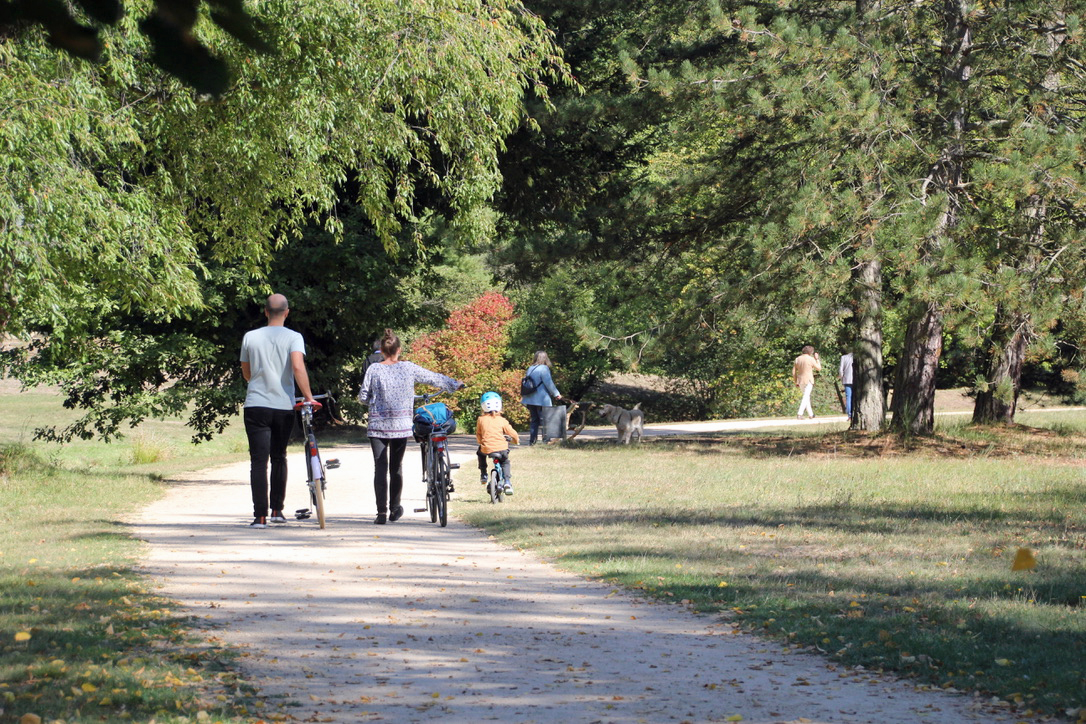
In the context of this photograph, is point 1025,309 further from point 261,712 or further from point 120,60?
point 261,712

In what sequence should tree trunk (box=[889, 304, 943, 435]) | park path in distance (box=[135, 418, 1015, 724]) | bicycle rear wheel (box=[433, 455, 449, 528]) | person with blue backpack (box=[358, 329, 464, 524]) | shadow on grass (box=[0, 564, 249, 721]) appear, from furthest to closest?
tree trunk (box=[889, 304, 943, 435]) → person with blue backpack (box=[358, 329, 464, 524]) → bicycle rear wheel (box=[433, 455, 449, 528]) → park path in distance (box=[135, 418, 1015, 724]) → shadow on grass (box=[0, 564, 249, 721])

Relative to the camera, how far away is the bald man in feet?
34.9

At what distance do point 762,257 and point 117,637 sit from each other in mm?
13151

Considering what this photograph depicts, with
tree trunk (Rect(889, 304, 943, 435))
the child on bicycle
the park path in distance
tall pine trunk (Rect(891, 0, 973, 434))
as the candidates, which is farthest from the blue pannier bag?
tree trunk (Rect(889, 304, 943, 435))

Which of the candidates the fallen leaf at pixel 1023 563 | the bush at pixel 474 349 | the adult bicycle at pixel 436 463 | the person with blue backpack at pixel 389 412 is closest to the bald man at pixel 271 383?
the person with blue backpack at pixel 389 412

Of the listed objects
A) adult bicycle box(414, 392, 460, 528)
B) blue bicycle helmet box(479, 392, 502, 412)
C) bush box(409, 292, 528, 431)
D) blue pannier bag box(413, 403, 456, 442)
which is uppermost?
bush box(409, 292, 528, 431)

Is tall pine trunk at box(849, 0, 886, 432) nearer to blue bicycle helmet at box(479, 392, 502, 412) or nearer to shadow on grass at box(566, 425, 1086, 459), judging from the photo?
shadow on grass at box(566, 425, 1086, 459)

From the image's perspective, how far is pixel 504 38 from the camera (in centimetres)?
1453

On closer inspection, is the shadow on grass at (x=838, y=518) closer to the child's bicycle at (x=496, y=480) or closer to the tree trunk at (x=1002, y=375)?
the child's bicycle at (x=496, y=480)

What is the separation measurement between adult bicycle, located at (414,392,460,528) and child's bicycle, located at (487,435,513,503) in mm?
1417

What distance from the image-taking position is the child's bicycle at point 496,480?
1340 centimetres

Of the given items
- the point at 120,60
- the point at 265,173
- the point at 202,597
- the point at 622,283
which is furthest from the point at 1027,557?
the point at 622,283

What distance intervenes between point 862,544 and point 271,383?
5.12 meters

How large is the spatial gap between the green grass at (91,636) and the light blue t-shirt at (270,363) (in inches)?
64.9
